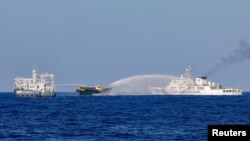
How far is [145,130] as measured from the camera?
67.7 meters

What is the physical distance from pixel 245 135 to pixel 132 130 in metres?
47.5

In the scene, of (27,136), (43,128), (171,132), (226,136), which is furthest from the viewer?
(43,128)

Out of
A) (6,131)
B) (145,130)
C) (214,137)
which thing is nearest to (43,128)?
(6,131)

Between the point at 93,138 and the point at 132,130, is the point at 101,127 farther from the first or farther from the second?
the point at 93,138

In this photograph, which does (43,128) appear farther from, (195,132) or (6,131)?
(195,132)

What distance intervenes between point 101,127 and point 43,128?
226 inches

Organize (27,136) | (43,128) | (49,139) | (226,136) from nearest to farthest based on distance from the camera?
Answer: (226,136) < (49,139) < (27,136) < (43,128)

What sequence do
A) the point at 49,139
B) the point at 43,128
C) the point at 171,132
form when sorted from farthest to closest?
the point at 43,128 < the point at 171,132 < the point at 49,139

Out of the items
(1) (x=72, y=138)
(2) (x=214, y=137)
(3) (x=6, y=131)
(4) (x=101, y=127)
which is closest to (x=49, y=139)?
(1) (x=72, y=138)

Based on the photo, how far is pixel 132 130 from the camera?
68.1 m

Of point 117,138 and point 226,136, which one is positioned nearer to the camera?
point 226,136

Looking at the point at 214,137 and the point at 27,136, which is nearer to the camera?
the point at 214,137

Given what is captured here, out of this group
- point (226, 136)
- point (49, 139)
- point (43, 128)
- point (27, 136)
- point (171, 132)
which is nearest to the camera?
point (226, 136)

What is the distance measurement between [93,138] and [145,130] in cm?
993
